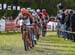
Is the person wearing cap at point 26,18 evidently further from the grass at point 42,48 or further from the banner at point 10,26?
the banner at point 10,26

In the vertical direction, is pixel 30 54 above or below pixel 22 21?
below

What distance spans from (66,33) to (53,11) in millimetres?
43133

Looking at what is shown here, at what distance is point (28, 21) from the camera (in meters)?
18.9

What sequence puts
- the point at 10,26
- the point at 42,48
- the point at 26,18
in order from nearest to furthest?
1. the point at 26,18
2. the point at 42,48
3. the point at 10,26

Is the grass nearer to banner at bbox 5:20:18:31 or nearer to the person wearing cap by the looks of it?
the person wearing cap

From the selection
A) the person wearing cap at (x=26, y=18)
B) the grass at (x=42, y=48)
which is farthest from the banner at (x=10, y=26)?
the person wearing cap at (x=26, y=18)

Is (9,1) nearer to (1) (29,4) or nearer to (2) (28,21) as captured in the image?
(1) (29,4)

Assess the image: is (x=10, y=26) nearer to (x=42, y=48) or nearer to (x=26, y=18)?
(x=42, y=48)

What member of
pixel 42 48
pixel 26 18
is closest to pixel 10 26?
pixel 42 48

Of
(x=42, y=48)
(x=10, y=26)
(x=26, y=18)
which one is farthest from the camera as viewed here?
(x=10, y=26)

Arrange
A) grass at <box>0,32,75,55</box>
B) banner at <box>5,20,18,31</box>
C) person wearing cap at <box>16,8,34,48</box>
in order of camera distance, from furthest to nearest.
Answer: banner at <box>5,20,18,31</box>
person wearing cap at <box>16,8,34,48</box>
grass at <box>0,32,75,55</box>

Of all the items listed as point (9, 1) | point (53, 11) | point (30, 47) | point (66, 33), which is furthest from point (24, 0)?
point (30, 47)

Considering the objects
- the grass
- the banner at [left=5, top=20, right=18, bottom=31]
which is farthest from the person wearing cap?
the banner at [left=5, top=20, right=18, bottom=31]

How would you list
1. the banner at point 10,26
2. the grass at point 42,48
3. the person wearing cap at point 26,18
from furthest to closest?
the banner at point 10,26 < the person wearing cap at point 26,18 < the grass at point 42,48
